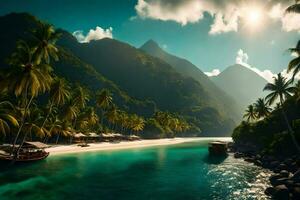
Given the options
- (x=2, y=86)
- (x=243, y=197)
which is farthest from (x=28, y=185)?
(x=243, y=197)

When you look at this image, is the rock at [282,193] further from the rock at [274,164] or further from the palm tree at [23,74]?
the palm tree at [23,74]

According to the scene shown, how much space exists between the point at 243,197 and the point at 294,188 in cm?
460

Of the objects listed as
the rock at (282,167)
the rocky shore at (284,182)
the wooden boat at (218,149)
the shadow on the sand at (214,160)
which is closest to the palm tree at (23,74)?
the rocky shore at (284,182)

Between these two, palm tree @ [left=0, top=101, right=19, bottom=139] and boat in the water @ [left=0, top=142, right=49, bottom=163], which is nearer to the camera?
palm tree @ [left=0, top=101, right=19, bottom=139]

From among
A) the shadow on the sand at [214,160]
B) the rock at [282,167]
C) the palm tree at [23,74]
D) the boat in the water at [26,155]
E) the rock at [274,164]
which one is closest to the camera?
the rock at [282,167]

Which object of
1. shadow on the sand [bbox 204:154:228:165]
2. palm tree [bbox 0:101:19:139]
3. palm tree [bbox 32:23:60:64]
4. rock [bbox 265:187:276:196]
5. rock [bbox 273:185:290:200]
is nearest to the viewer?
rock [bbox 273:185:290:200]

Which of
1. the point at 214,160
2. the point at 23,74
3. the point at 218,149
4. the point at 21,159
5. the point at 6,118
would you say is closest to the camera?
the point at 23,74

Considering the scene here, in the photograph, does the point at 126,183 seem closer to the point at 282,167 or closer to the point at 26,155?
the point at 26,155

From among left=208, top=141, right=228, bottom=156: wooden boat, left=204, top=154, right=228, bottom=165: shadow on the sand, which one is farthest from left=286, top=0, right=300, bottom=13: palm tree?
left=208, top=141, right=228, bottom=156: wooden boat

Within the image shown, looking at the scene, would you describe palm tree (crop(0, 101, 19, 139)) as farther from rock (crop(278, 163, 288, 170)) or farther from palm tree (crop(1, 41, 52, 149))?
rock (crop(278, 163, 288, 170))

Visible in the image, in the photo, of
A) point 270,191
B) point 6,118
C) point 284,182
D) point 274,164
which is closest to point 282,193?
point 270,191

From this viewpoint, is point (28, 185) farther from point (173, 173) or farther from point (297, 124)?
point (297, 124)

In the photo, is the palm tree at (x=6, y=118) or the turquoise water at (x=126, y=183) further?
the palm tree at (x=6, y=118)

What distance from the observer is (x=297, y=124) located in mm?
50312
